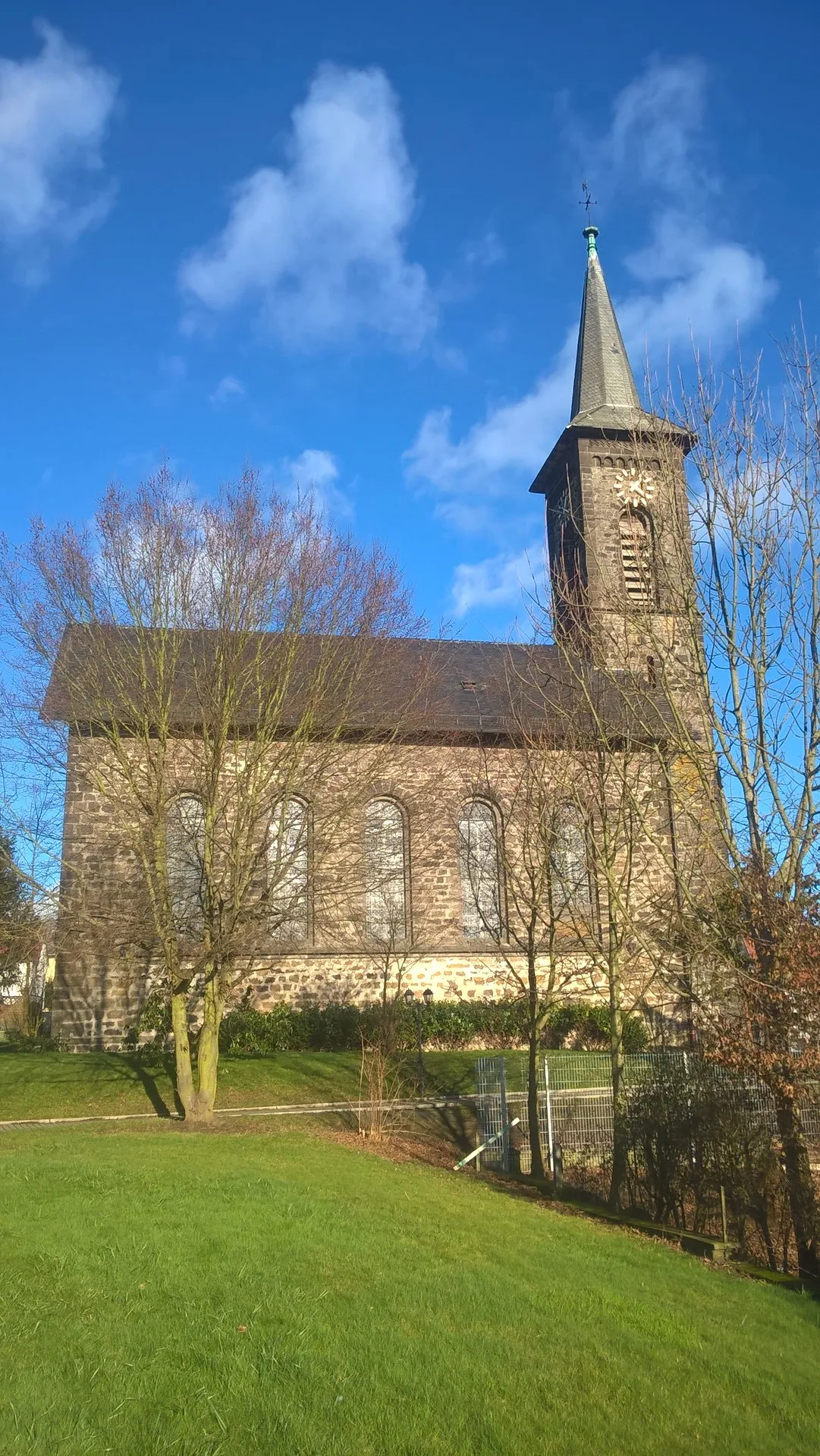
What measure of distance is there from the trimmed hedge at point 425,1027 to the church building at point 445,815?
Result: 554 millimetres

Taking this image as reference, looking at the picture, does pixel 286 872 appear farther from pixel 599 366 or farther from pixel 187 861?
pixel 599 366

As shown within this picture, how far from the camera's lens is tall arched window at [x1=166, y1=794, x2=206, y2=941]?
14.9 meters

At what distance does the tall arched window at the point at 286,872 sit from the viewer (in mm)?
14508

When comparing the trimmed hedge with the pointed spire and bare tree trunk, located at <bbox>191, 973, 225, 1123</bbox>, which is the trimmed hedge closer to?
bare tree trunk, located at <bbox>191, 973, 225, 1123</bbox>

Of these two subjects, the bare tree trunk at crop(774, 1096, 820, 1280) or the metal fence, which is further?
the metal fence

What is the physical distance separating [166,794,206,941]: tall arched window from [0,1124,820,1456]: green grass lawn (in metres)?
5.99

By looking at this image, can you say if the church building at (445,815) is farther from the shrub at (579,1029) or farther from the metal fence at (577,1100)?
the metal fence at (577,1100)

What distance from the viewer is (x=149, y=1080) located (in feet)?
54.3

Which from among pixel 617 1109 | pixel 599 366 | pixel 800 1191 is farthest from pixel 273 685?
pixel 599 366

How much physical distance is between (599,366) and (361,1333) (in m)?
27.3

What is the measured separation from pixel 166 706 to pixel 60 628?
197cm

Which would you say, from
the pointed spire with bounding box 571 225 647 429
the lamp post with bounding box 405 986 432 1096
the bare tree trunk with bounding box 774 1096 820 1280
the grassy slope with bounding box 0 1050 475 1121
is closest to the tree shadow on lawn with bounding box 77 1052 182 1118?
the grassy slope with bounding box 0 1050 475 1121

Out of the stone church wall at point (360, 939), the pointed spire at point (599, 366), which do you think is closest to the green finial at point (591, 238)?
the pointed spire at point (599, 366)

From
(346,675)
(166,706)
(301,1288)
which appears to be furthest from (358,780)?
(301,1288)
